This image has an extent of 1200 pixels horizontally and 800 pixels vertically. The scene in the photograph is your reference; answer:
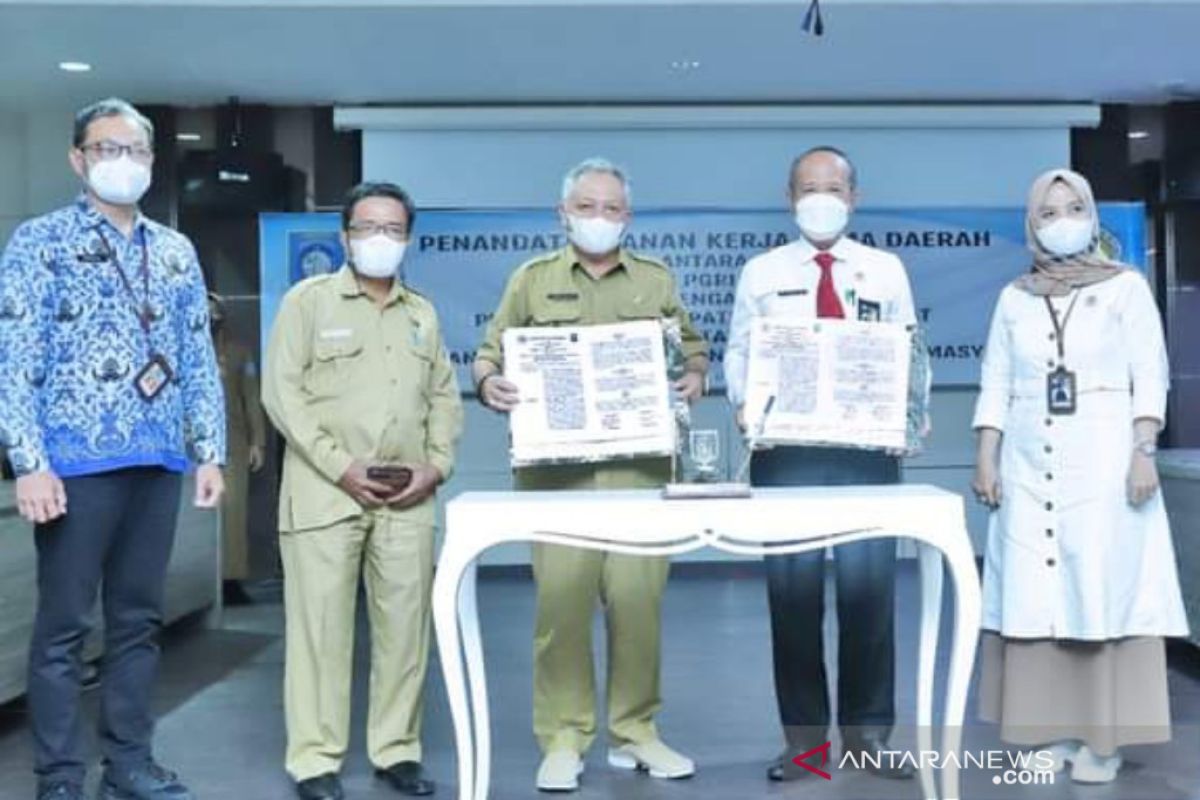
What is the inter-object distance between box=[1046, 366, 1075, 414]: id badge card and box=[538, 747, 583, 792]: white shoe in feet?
4.61

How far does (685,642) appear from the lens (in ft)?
18.1

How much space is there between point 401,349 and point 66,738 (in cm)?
114

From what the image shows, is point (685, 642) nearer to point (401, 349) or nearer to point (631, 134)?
point (401, 349)

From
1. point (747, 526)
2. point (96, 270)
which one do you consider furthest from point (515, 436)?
point (96, 270)

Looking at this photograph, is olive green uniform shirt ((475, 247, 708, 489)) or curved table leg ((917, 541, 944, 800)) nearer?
curved table leg ((917, 541, 944, 800))

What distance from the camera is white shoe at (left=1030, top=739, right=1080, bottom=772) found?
337cm

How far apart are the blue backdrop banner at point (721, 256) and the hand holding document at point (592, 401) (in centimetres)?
442

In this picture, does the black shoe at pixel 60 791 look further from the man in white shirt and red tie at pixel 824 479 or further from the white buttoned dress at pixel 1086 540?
the white buttoned dress at pixel 1086 540

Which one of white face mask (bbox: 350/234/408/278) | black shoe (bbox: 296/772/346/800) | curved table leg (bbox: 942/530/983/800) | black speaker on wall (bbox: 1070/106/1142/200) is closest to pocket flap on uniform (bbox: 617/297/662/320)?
white face mask (bbox: 350/234/408/278)

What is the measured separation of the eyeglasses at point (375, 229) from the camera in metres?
3.28

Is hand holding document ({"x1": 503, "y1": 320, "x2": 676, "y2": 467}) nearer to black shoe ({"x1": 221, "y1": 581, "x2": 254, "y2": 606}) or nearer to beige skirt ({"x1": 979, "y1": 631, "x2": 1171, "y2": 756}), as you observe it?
beige skirt ({"x1": 979, "y1": 631, "x2": 1171, "y2": 756})

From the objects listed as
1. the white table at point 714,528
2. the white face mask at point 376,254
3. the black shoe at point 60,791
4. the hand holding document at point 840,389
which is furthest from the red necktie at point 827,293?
the black shoe at point 60,791

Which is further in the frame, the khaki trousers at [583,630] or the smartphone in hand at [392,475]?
the khaki trousers at [583,630]

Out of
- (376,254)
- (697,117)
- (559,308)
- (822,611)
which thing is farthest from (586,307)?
(697,117)
